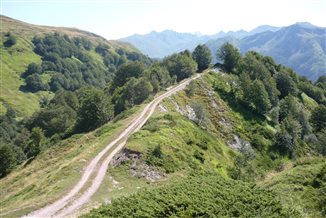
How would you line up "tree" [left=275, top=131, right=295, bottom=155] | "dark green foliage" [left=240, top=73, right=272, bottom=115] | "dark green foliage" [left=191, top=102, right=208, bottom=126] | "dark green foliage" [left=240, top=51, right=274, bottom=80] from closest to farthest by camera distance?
"dark green foliage" [left=191, top=102, right=208, bottom=126], "tree" [left=275, top=131, right=295, bottom=155], "dark green foliage" [left=240, top=73, right=272, bottom=115], "dark green foliage" [left=240, top=51, right=274, bottom=80]

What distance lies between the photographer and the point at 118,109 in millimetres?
118438

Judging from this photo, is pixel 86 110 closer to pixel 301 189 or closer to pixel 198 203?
pixel 301 189

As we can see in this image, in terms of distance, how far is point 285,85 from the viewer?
146125 mm

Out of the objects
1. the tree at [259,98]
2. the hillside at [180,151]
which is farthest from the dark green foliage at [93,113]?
the tree at [259,98]

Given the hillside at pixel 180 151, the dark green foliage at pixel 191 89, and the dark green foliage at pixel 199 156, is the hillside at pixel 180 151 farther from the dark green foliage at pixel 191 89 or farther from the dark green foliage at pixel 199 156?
the dark green foliage at pixel 191 89

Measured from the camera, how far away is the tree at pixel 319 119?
420 ft

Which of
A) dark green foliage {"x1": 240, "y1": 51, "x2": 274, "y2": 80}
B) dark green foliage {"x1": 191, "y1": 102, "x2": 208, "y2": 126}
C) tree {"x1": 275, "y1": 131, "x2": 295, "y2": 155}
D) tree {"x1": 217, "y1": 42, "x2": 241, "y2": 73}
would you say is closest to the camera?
dark green foliage {"x1": 191, "y1": 102, "x2": 208, "y2": 126}

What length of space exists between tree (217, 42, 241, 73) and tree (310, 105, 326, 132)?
134ft

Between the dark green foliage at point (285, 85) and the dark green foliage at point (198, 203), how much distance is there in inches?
4637

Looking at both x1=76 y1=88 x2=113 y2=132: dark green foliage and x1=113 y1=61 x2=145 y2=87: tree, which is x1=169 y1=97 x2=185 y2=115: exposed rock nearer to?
x1=76 y1=88 x2=113 y2=132: dark green foliage

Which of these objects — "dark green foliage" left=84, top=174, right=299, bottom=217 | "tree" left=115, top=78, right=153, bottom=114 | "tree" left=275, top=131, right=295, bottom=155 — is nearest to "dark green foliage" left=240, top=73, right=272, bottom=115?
"tree" left=275, top=131, right=295, bottom=155

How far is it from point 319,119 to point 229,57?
46925 millimetres

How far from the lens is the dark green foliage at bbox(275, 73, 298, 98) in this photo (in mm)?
144875

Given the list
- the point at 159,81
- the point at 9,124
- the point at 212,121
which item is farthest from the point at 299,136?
the point at 9,124
